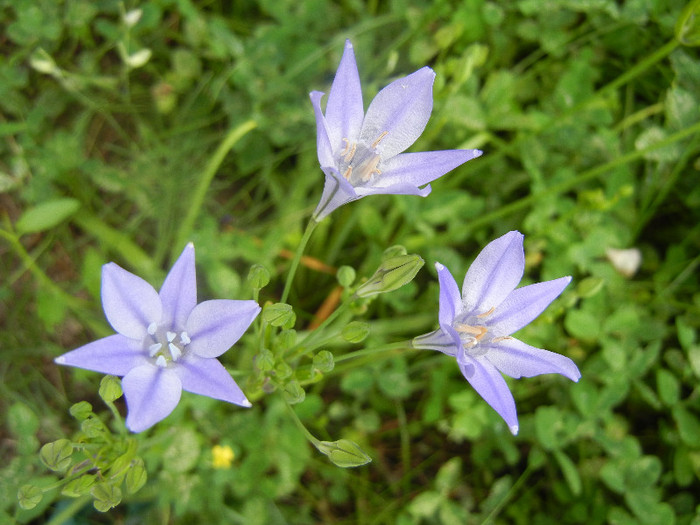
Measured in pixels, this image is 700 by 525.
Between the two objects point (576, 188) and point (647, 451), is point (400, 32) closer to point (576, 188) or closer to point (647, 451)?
point (576, 188)

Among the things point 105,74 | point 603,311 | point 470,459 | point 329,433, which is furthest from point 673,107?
point 105,74

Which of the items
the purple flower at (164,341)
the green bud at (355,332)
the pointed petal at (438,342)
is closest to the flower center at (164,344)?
the purple flower at (164,341)

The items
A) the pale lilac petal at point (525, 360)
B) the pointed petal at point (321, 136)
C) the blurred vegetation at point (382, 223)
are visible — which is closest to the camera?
the pointed petal at point (321, 136)

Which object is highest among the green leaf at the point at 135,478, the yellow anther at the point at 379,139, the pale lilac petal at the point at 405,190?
the pale lilac petal at the point at 405,190

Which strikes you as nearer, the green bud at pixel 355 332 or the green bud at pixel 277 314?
the green bud at pixel 277 314

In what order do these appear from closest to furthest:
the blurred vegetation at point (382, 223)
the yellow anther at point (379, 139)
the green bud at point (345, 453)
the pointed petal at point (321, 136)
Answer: the pointed petal at point (321, 136)
the green bud at point (345, 453)
the yellow anther at point (379, 139)
the blurred vegetation at point (382, 223)

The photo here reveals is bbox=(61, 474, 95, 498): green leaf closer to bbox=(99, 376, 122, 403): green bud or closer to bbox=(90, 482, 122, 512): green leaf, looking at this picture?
bbox=(90, 482, 122, 512): green leaf

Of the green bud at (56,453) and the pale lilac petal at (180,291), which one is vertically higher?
the pale lilac petal at (180,291)

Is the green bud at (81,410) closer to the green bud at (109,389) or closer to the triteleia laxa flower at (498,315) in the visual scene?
the green bud at (109,389)
